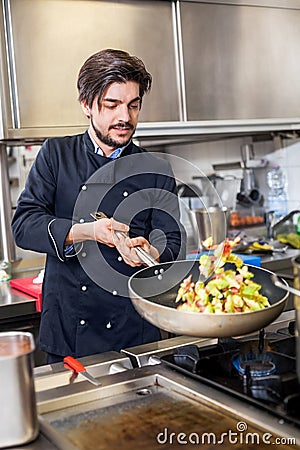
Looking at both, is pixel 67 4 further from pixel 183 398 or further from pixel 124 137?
pixel 183 398

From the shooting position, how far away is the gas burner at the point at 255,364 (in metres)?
1.02

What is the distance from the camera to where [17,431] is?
86 centimetres

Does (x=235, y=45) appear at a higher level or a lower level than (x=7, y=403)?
higher

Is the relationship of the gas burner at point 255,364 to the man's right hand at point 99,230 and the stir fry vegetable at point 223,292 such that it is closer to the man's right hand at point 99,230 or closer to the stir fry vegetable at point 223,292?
the stir fry vegetable at point 223,292

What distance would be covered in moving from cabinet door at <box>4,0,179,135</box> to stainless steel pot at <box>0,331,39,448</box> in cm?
157

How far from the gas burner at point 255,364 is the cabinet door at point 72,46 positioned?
148cm

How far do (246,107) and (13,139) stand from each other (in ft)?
3.77

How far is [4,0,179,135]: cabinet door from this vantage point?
2305 mm

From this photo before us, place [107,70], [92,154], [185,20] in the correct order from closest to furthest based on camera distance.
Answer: [107,70], [92,154], [185,20]

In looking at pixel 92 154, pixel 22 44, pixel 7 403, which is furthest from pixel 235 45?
pixel 7 403

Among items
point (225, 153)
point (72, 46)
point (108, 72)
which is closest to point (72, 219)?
point (108, 72)

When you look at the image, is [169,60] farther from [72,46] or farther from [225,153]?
[225,153]

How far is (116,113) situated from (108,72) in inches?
4.3

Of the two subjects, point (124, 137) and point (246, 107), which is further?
point (246, 107)
